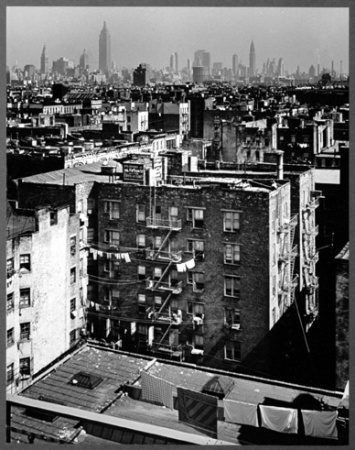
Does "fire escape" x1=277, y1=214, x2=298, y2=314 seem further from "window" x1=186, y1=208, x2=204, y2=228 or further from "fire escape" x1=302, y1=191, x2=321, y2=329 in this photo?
"window" x1=186, y1=208, x2=204, y2=228

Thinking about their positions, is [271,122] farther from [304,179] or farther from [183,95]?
[304,179]

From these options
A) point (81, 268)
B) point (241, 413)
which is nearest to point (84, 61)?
point (81, 268)

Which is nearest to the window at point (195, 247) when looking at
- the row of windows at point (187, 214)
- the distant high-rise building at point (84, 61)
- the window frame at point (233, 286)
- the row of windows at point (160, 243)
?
the row of windows at point (160, 243)

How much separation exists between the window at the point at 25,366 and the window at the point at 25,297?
25.9 inches

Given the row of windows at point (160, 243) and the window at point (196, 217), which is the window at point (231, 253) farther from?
the window at point (196, 217)

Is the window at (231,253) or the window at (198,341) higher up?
the window at (231,253)

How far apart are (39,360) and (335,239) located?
3838 mm

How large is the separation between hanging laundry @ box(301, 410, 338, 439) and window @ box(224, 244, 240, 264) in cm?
240

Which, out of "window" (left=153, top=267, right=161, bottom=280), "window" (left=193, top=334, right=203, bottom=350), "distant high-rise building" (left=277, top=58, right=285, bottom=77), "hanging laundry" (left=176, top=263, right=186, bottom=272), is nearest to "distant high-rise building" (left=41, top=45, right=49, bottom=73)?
"distant high-rise building" (left=277, top=58, right=285, bottom=77)

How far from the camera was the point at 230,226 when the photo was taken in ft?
28.3

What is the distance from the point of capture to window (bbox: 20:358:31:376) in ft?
25.6

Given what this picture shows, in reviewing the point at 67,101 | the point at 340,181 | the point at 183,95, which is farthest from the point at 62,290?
the point at 67,101

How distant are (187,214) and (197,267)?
803 mm

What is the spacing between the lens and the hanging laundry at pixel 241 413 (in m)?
6.79
